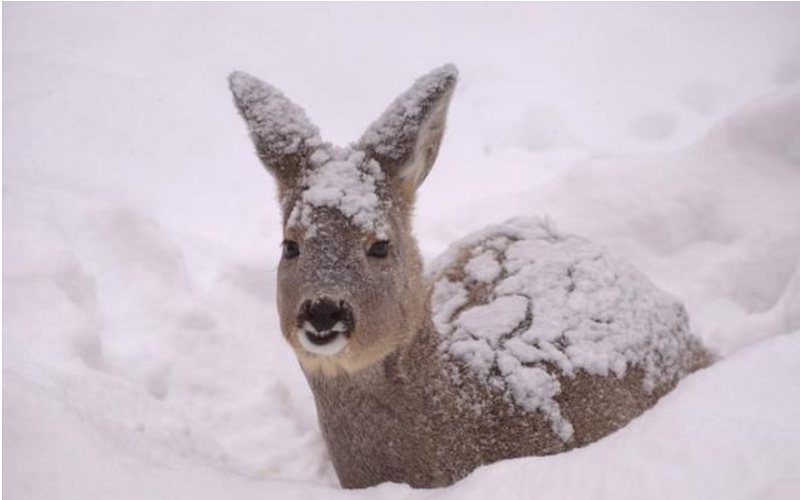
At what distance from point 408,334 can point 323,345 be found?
1.42 feet

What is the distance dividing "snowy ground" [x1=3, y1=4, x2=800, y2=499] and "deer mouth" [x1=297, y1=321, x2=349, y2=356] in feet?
1.32

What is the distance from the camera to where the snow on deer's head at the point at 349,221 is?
236 centimetres

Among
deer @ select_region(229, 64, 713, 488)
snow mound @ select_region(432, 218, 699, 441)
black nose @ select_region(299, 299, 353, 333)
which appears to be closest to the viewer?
black nose @ select_region(299, 299, 353, 333)

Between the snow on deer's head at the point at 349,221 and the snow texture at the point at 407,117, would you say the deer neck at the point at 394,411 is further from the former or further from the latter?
the snow texture at the point at 407,117

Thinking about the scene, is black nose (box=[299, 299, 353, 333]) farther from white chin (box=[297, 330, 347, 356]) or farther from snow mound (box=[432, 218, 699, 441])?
snow mound (box=[432, 218, 699, 441])

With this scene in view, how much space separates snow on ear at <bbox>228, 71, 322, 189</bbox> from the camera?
270cm

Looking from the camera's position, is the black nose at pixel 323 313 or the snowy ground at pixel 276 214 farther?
the black nose at pixel 323 313

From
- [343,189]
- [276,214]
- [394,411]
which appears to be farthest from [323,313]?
[276,214]

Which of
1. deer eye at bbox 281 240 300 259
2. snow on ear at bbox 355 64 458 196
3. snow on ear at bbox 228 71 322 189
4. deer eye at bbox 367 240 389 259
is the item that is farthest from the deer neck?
snow on ear at bbox 228 71 322 189

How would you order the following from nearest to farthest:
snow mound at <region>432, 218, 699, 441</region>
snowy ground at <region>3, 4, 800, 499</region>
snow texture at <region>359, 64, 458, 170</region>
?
snowy ground at <region>3, 4, 800, 499</region> < snow texture at <region>359, 64, 458, 170</region> < snow mound at <region>432, 218, 699, 441</region>

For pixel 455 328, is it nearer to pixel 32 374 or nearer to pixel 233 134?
pixel 32 374

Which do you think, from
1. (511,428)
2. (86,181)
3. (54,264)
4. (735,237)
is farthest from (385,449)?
(86,181)

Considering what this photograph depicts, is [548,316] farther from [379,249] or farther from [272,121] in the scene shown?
[272,121]

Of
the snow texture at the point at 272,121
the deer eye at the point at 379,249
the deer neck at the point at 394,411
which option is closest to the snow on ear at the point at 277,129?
the snow texture at the point at 272,121
